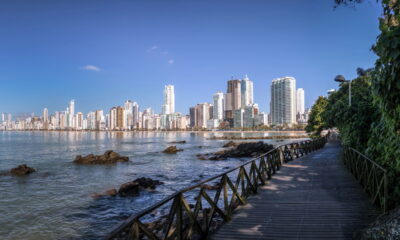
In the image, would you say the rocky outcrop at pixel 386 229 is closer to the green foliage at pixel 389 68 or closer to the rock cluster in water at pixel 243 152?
the green foliage at pixel 389 68

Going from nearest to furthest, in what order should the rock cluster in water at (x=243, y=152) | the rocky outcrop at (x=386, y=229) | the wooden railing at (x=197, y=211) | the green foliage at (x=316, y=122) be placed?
the wooden railing at (x=197, y=211), the rocky outcrop at (x=386, y=229), the green foliage at (x=316, y=122), the rock cluster in water at (x=243, y=152)

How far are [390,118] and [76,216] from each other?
13.1 meters

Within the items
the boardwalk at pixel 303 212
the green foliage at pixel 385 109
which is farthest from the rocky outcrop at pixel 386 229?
the green foliage at pixel 385 109

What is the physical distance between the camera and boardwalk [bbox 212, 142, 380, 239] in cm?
574

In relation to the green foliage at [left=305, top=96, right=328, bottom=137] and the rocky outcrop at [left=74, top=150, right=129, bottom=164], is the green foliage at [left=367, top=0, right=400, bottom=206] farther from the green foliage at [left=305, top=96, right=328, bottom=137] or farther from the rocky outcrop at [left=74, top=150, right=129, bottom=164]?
the green foliage at [left=305, top=96, right=328, bottom=137]

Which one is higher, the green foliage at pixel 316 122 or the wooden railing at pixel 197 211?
the green foliage at pixel 316 122

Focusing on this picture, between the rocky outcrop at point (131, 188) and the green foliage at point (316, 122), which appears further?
the green foliage at point (316, 122)

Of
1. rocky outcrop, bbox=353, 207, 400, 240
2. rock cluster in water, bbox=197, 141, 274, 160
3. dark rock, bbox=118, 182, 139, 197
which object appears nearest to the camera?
rocky outcrop, bbox=353, 207, 400, 240

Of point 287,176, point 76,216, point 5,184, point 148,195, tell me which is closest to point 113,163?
point 5,184

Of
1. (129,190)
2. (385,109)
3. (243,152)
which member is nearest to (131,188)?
(129,190)

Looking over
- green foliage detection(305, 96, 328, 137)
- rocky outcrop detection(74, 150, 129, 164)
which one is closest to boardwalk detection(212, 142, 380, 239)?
rocky outcrop detection(74, 150, 129, 164)

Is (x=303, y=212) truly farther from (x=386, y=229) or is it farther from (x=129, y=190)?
(x=129, y=190)

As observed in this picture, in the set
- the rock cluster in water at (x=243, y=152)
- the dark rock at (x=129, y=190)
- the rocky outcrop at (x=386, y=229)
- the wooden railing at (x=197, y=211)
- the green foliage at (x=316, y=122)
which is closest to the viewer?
the wooden railing at (x=197, y=211)

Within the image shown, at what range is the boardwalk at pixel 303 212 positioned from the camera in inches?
226
